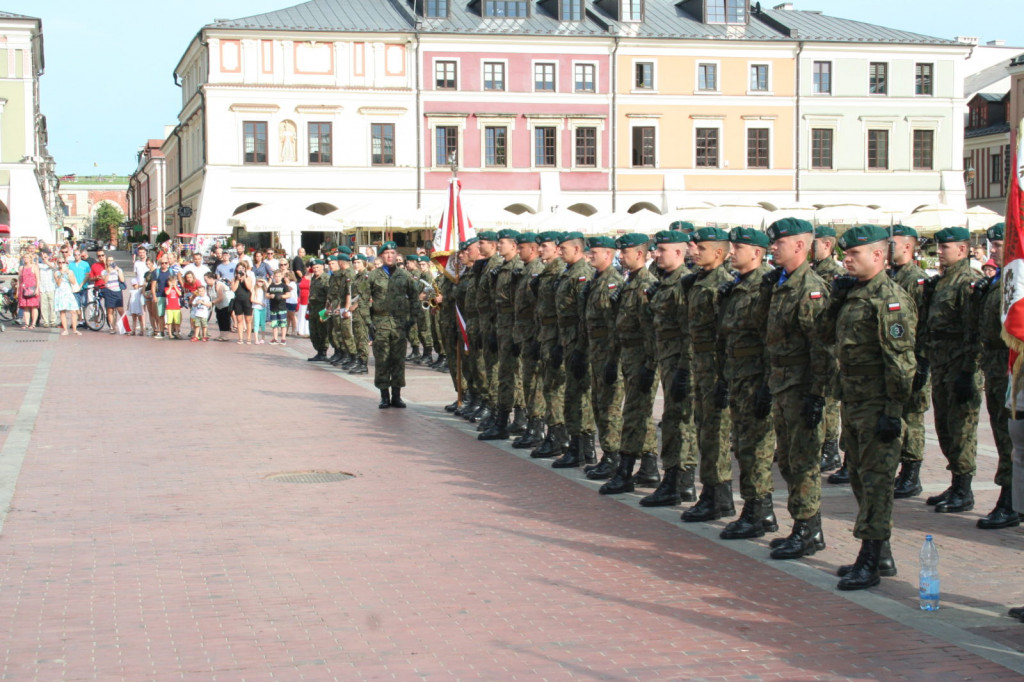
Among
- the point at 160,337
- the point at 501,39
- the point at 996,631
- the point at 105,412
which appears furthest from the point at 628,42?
the point at 996,631

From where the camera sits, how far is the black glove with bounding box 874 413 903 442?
6789 mm

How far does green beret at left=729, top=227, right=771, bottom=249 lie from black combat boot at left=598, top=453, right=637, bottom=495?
2.26 metres

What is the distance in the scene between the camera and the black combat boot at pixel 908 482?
9430 mm

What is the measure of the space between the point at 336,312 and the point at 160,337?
25.8 ft

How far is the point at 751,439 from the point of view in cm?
800

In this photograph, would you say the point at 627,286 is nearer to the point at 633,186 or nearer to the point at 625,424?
the point at 625,424

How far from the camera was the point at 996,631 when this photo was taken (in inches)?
240

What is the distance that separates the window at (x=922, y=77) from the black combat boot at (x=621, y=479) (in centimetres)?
4935

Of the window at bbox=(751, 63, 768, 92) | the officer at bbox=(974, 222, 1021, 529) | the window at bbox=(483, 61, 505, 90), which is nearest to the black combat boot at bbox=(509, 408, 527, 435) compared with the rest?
the officer at bbox=(974, 222, 1021, 529)

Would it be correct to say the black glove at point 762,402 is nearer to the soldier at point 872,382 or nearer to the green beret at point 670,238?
the soldier at point 872,382

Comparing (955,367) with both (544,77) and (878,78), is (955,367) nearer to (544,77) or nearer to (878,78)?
(544,77)

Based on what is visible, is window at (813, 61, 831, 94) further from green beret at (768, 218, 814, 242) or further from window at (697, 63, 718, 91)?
green beret at (768, 218, 814, 242)

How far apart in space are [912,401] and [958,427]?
1.27ft

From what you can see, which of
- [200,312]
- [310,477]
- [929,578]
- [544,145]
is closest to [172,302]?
[200,312]
